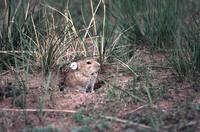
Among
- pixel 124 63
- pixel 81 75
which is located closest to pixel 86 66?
pixel 81 75

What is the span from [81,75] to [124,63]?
423mm

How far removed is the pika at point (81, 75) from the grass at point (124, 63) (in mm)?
118

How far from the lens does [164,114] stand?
310 cm

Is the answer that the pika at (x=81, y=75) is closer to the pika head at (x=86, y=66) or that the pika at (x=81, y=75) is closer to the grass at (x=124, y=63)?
the pika head at (x=86, y=66)

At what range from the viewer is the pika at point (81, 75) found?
12.4 feet

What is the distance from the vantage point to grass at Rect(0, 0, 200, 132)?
3.15m

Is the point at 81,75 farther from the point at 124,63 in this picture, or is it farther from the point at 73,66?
the point at 124,63

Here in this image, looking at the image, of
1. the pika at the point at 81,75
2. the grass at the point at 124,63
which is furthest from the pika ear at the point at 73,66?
the grass at the point at 124,63

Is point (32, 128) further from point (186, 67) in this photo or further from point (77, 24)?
point (77, 24)

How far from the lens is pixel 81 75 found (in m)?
3.82

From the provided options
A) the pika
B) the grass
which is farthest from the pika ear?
the grass

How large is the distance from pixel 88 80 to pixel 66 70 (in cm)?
23

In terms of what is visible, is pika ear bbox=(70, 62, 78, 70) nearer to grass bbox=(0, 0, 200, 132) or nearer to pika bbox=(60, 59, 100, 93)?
pika bbox=(60, 59, 100, 93)

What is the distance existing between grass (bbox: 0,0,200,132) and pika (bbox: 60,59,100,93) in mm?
118
